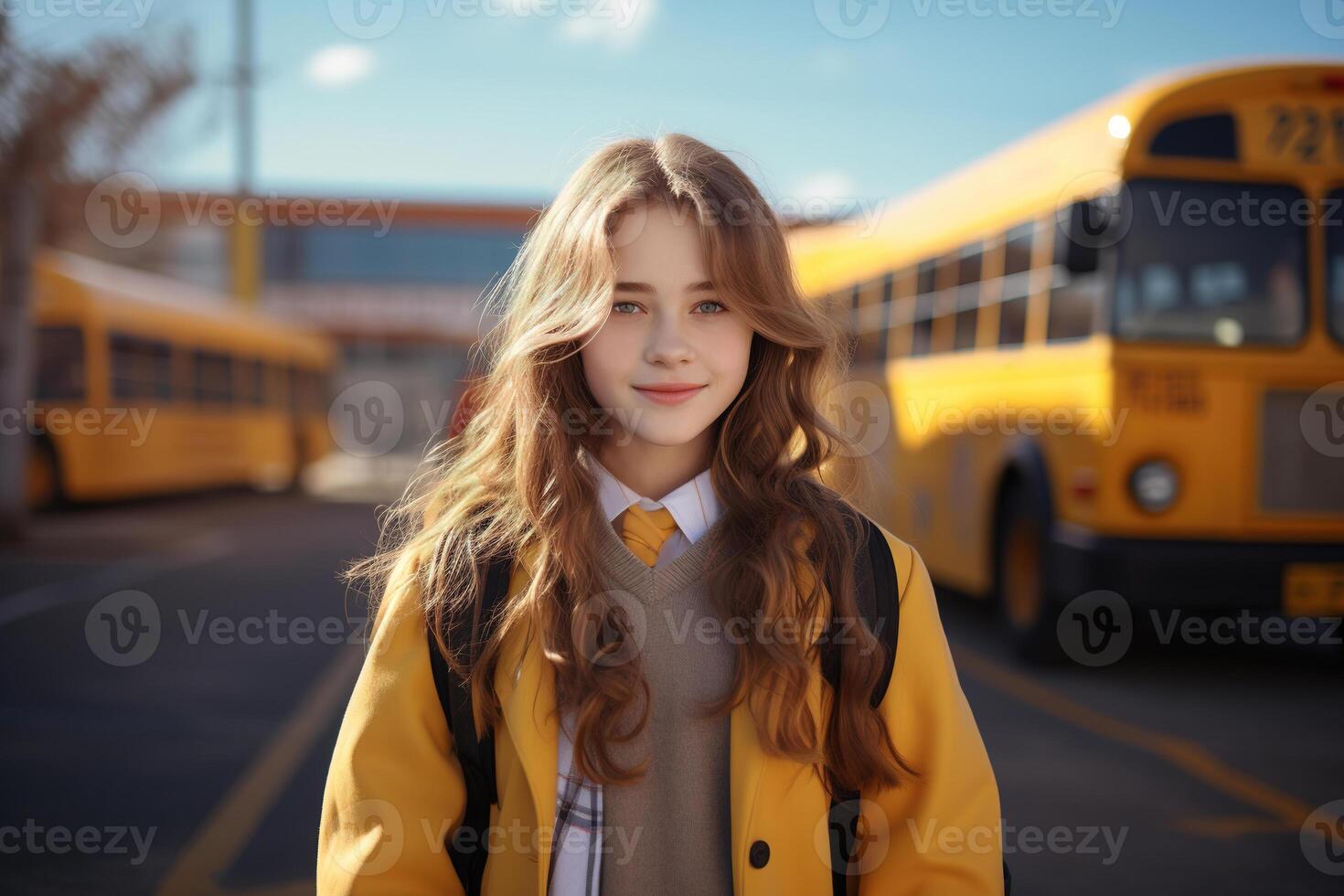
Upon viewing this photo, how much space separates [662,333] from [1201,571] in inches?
203

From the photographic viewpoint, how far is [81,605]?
893 cm

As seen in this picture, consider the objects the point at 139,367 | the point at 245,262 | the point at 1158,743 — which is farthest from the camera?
the point at 245,262

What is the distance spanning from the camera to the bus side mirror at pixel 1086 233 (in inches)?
253

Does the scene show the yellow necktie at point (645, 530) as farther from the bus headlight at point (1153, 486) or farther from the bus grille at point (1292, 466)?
the bus grille at point (1292, 466)

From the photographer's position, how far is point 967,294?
8.30m

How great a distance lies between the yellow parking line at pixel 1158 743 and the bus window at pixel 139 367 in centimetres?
1234

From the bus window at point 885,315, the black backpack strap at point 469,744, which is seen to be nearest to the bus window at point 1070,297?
the bus window at point 885,315

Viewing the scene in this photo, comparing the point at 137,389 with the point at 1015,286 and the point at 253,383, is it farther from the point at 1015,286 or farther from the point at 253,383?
the point at 1015,286

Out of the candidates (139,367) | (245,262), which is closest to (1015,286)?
(139,367)

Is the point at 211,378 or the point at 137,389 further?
the point at 211,378

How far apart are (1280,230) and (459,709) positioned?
6.02 metres

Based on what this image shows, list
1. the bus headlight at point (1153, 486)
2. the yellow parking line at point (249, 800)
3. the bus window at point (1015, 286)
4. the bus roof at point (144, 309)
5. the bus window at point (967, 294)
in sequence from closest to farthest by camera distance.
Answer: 1. the yellow parking line at point (249, 800)
2. the bus headlight at point (1153, 486)
3. the bus window at point (1015, 286)
4. the bus window at point (967, 294)
5. the bus roof at point (144, 309)

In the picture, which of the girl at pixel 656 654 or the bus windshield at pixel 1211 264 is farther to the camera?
the bus windshield at pixel 1211 264

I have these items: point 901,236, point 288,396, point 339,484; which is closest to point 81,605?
point 901,236
